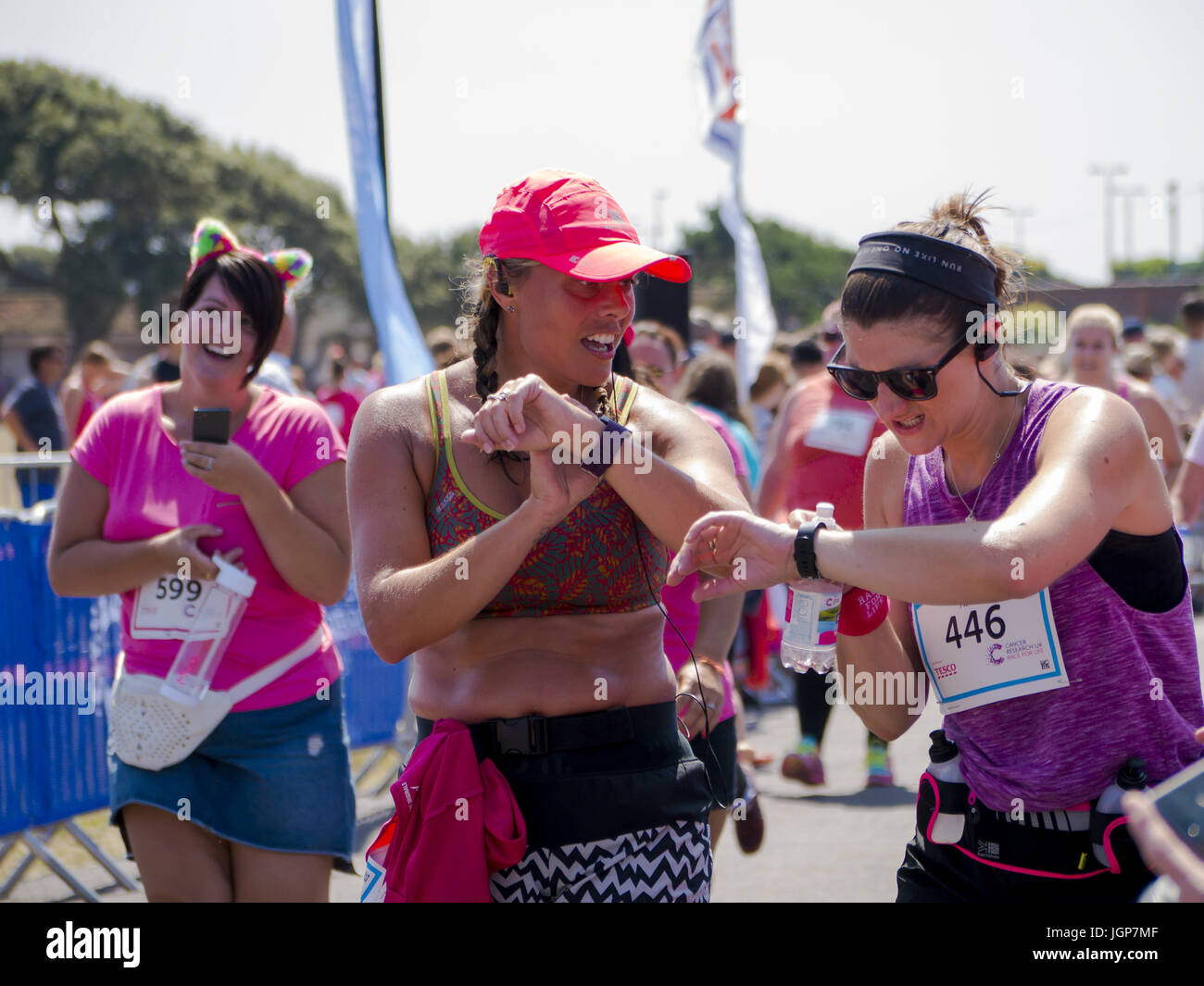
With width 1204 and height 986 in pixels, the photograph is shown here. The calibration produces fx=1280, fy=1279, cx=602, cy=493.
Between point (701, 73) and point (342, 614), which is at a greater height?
point (701, 73)

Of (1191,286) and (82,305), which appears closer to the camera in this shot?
(82,305)

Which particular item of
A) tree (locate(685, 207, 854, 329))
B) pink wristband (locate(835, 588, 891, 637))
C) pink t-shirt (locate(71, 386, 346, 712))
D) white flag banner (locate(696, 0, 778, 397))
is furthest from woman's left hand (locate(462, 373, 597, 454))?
tree (locate(685, 207, 854, 329))

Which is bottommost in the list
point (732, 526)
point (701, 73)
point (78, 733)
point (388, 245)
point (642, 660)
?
point (78, 733)

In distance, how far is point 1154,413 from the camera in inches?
259

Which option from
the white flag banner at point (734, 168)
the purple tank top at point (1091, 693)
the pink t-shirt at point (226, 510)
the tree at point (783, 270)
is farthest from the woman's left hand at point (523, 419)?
the tree at point (783, 270)

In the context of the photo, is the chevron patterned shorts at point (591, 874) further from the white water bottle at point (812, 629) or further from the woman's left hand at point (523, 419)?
the woman's left hand at point (523, 419)

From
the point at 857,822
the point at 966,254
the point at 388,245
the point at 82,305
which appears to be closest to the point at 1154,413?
the point at 857,822

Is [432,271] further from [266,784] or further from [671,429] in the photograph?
[671,429]

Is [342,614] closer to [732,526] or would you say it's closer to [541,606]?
[541,606]

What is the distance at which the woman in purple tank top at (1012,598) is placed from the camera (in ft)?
6.93

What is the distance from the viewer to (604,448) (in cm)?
215
